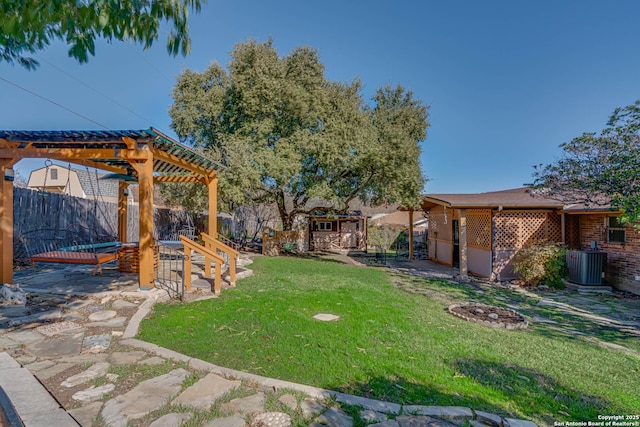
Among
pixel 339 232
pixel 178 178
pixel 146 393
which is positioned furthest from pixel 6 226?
pixel 339 232

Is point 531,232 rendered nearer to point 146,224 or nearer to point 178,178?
point 146,224

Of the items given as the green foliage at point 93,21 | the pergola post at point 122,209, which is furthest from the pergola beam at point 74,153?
the pergola post at point 122,209

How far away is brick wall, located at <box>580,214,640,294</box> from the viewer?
8.60 metres

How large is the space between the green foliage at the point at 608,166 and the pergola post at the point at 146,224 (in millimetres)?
8231

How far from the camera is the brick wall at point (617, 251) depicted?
8.60 m

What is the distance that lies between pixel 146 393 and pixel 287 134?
12.1 meters

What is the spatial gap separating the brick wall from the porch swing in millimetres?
12715

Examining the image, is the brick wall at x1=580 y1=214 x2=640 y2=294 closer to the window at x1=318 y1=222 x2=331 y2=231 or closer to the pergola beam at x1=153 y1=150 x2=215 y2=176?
the pergola beam at x1=153 y1=150 x2=215 y2=176

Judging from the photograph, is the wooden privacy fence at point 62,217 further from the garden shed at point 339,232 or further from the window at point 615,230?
the window at point 615,230

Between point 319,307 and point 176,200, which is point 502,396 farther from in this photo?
point 176,200

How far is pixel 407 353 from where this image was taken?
12.4 ft

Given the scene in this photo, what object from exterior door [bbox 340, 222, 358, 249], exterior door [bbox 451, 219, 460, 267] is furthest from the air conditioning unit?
exterior door [bbox 340, 222, 358, 249]

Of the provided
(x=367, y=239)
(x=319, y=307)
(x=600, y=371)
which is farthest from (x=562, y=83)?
(x=367, y=239)

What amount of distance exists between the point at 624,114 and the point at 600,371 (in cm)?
572
